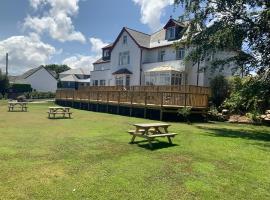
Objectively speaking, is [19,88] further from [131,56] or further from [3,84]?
[131,56]

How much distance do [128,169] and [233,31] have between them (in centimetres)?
1184

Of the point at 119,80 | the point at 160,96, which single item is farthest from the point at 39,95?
the point at 160,96

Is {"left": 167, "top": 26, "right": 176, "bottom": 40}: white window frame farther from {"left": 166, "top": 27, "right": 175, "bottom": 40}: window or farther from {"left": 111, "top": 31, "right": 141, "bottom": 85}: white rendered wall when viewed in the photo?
{"left": 111, "top": 31, "right": 141, "bottom": 85}: white rendered wall

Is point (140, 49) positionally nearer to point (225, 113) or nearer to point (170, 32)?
point (170, 32)

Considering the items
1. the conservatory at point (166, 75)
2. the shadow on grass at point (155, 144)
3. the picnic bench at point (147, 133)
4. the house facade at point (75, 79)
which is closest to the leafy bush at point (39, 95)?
the house facade at point (75, 79)

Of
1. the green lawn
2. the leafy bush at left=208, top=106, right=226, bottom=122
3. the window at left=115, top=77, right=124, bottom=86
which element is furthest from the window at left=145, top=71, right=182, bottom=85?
the green lawn

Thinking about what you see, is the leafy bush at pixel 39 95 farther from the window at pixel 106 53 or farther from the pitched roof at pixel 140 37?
the pitched roof at pixel 140 37

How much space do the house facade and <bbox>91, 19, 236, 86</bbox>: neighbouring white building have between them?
96.1ft

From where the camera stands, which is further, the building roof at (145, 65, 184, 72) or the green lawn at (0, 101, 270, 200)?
the building roof at (145, 65, 184, 72)

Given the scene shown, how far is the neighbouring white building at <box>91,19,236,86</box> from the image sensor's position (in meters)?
32.4

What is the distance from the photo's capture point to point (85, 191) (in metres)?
6.50

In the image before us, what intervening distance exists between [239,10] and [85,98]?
2010cm

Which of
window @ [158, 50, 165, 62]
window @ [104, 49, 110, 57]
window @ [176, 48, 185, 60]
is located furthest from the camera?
window @ [104, 49, 110, 57]

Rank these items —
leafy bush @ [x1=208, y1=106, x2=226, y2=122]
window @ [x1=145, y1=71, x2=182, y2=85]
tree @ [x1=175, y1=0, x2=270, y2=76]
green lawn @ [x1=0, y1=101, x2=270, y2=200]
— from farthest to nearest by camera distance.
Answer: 1. window @ [x1=145, y1=71, x2=182, y2=85]
2. leafy bush @ [x1=208, y1=106, x2=226, y2=122]
3. tree @ [x1=175, y1=0, x2=270, y2=76]
4. green lawn @ [x1=0, y1=101, x2=270, y2=200]
